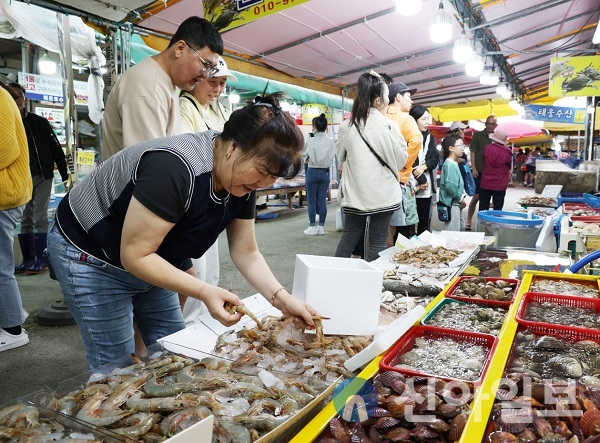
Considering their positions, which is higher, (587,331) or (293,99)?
(293,99)

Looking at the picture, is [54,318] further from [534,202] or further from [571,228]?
[534,202]

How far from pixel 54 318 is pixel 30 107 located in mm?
4712

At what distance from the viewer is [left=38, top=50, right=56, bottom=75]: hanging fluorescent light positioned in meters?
7.56

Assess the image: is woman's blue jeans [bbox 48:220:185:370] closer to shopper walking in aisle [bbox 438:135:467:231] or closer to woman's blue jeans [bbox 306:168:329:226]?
shopper walking in aisle [bbox 438:135:467:231]

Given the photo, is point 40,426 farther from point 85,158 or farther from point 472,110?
point 472,110

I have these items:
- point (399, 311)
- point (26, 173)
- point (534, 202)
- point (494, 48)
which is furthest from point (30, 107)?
point (494, 48)

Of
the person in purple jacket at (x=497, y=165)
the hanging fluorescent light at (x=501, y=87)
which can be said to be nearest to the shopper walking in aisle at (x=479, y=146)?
the person in purple jacket at (x=497, y=165)

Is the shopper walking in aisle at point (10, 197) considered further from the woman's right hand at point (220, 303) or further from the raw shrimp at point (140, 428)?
the raw shrimp at point (140, 428)

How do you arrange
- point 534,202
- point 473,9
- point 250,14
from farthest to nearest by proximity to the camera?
point 473,9
point 534,202
point 250,14

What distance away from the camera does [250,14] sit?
5.03 meters

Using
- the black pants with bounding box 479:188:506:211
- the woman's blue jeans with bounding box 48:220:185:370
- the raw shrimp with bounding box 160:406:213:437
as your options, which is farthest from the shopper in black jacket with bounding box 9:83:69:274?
the black pants with bounding box 479:188:506:211

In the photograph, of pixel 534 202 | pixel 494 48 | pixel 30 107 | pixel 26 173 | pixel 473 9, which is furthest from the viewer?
pixel 494 48

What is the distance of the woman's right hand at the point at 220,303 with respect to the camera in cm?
150

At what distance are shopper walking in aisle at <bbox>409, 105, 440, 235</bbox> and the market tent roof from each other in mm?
2325
